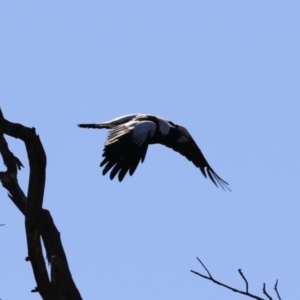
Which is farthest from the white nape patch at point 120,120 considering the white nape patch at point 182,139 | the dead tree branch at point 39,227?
the dead tree branch at point 39,227

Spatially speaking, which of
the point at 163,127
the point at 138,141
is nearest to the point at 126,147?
the point at 138,141

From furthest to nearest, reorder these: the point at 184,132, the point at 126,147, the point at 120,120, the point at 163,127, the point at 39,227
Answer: the point at 184,132 → the point at 163,127 → the point at 120,120 → the point at 126,147 → the point at 39,227

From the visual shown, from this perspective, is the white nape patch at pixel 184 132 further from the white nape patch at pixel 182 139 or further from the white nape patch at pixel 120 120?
the white nape patch at pixel 120 120


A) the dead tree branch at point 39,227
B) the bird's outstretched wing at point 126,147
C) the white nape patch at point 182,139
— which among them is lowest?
the dead tree branch at point 39,227

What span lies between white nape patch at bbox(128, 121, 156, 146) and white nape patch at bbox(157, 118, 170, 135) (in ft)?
1.26

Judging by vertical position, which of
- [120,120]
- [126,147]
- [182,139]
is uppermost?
[182,139]

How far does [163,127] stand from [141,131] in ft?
2.76

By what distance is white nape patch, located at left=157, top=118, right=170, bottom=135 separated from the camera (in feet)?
30.3

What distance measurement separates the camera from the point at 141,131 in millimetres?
8492

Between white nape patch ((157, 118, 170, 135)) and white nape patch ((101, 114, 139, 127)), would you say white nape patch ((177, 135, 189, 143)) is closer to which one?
white nape patch ((157, 118, 170, 135))

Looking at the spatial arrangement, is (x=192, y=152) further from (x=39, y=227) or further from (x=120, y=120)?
(x=39, y=227)

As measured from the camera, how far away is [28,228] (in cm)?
494

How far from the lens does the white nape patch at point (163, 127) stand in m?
9.23

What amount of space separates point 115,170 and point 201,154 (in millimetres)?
3045
